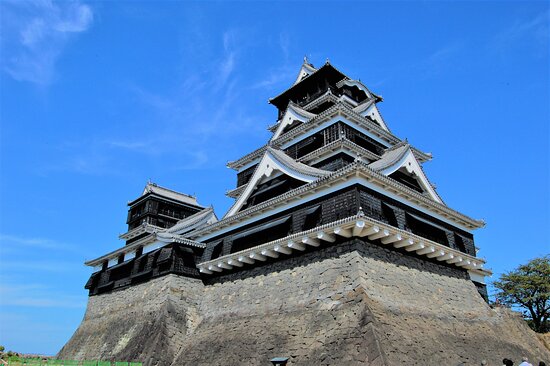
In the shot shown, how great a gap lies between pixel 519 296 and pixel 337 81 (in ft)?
78.1

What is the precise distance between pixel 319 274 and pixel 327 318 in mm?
2080

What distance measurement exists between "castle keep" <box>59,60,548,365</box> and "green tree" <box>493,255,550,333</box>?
12762 millimetres

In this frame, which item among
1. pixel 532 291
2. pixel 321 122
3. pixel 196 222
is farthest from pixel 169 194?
pixel 532 291

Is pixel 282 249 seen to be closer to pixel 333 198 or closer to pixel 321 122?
pixel 333 198

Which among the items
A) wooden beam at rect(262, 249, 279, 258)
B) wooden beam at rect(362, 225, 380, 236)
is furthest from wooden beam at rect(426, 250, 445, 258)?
wooden beam at rect(262, 249, 279, 258)

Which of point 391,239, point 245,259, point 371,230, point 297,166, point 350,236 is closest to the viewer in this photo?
point 371,230

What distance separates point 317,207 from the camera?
17172 mm

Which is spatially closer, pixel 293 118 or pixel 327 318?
pixel 327 318

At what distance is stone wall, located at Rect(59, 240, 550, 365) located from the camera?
13484 mm

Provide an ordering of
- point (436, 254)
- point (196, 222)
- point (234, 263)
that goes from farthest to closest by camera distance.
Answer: point (196, 222)
point (234, 263)
point (436, 254)

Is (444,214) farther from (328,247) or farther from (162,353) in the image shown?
(162,353)

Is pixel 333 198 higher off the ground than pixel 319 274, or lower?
higher

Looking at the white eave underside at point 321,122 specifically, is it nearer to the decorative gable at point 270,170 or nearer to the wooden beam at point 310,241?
the decorative gable at point 270,170

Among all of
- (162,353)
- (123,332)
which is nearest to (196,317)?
(162,353)
